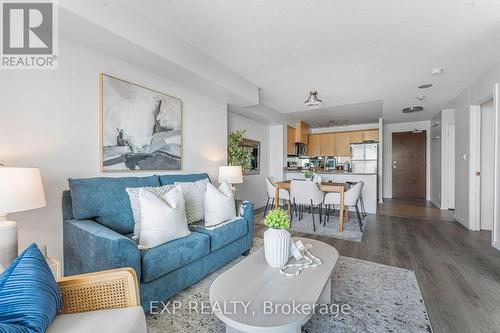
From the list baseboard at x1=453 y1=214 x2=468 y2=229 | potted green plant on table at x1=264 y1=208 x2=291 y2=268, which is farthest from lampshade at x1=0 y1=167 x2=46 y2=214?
baseboard at x1=453 y1=214 x2=468 y2=229

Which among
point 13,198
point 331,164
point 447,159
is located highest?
point 447,159

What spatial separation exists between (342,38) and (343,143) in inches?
205

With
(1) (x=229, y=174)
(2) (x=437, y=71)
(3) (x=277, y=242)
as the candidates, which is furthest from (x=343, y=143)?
(3) (x=277, y=242)

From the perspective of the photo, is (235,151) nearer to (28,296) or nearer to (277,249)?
(277,249)

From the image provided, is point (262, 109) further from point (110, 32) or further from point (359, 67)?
point (110, 32)

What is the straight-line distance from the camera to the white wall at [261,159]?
15.6 ft

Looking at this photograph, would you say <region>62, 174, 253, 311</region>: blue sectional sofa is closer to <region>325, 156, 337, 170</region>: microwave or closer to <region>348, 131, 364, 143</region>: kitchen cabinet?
<region>325, 156, 337, 170</region>: microwave

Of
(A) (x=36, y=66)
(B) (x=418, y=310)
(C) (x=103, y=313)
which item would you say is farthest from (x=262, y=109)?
(C) (x=103, y=313)

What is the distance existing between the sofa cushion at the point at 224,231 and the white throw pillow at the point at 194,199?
0.11 meters

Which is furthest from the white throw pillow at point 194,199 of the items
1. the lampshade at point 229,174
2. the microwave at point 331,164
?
the microwave at point 331,164

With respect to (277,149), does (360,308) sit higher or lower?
lower

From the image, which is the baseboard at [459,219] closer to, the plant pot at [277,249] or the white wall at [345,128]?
the white wall at [345,128]

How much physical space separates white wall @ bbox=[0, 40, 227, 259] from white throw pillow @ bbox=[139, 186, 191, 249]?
0.72 m

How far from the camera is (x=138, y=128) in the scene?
98.7 inches
